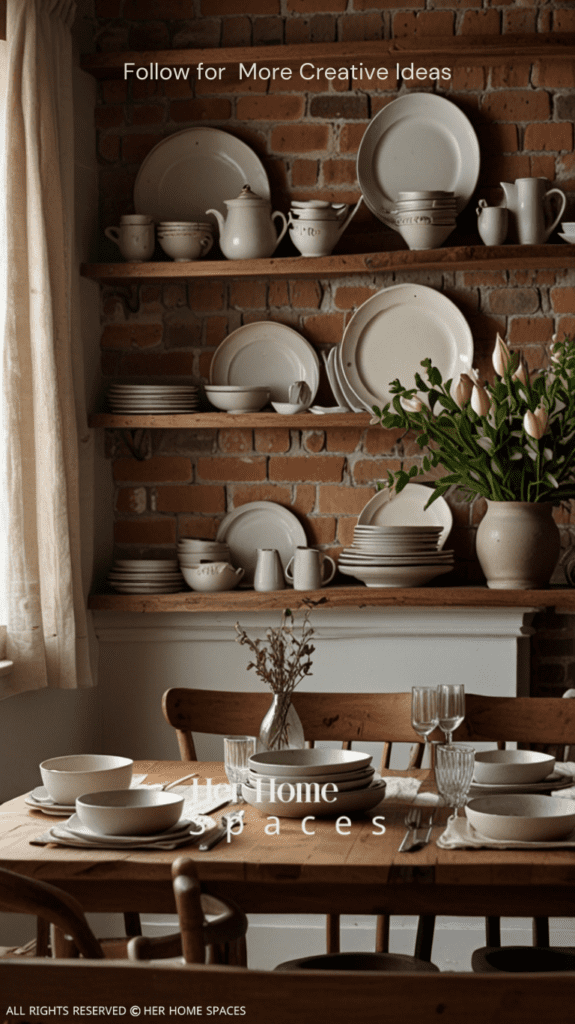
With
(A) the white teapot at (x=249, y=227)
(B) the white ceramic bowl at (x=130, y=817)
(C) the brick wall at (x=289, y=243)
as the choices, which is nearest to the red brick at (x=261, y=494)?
(C) the brick wall at (x=289, y=243)

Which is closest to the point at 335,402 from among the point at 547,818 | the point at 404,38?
the point at 404,38

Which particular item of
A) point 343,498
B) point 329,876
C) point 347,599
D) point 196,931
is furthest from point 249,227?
point 196,931

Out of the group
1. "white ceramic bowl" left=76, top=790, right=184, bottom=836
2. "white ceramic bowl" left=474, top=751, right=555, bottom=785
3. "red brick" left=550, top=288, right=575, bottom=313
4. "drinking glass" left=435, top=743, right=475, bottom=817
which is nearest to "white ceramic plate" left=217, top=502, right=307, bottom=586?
"red brick" left=550, top=288, right=575, bottom=313

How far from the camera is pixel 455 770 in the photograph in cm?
172

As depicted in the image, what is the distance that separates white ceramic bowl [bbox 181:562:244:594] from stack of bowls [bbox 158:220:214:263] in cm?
80

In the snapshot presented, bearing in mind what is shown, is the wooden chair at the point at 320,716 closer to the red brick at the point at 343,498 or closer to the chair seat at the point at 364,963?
the chair seat at the point at 364,963

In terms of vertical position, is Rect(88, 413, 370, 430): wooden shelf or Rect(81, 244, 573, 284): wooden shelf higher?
Rect(81, 244, 573, 284): wooden shelf

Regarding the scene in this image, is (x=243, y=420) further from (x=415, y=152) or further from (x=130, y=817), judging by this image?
(x=130, y=817)

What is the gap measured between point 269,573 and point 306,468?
33cm

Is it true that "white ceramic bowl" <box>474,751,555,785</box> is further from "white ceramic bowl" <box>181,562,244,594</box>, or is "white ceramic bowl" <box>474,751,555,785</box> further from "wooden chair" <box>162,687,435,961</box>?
"white ceramic bowl" <box>181,562,244,594</box>

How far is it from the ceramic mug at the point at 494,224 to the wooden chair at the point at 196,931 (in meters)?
1.89

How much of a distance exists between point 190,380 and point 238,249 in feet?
1.29

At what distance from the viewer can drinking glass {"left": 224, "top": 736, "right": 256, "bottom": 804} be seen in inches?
72.9

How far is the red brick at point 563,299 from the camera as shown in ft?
9.92
